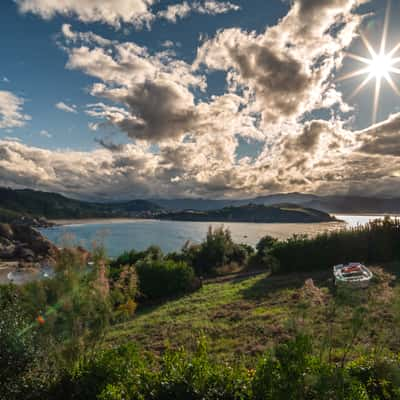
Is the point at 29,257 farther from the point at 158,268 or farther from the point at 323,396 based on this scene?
the point at 323,396

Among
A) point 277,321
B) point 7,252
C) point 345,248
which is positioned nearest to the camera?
point 277,321

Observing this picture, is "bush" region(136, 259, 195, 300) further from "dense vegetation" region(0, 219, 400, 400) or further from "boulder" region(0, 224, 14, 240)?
"boulder" region(0, 224, 14, 240)

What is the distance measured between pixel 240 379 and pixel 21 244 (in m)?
72.0

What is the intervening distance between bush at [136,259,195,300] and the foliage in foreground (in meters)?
15.5

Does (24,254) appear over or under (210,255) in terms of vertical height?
under

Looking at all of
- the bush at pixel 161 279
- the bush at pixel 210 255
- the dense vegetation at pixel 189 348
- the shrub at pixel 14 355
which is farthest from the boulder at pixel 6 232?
the shrub at pixel 14 355

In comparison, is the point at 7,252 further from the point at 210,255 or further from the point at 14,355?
the point at 14,355

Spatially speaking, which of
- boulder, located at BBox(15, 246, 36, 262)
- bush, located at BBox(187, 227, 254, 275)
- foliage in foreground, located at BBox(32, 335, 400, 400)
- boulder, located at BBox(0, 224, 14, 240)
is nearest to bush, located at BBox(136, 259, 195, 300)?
bush, located at BBox(187, 227, 254, 275)

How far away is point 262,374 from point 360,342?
4.85 metres

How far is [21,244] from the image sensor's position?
62.1 meters

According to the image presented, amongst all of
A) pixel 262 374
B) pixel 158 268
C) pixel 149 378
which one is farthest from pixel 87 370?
pixel 158 268

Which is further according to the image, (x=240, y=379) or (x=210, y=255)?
(x=210, y=255)

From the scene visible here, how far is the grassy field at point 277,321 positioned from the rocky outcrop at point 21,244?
47282 millimetres

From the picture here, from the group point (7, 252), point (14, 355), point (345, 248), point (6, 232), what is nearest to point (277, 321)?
point (14, 355)
